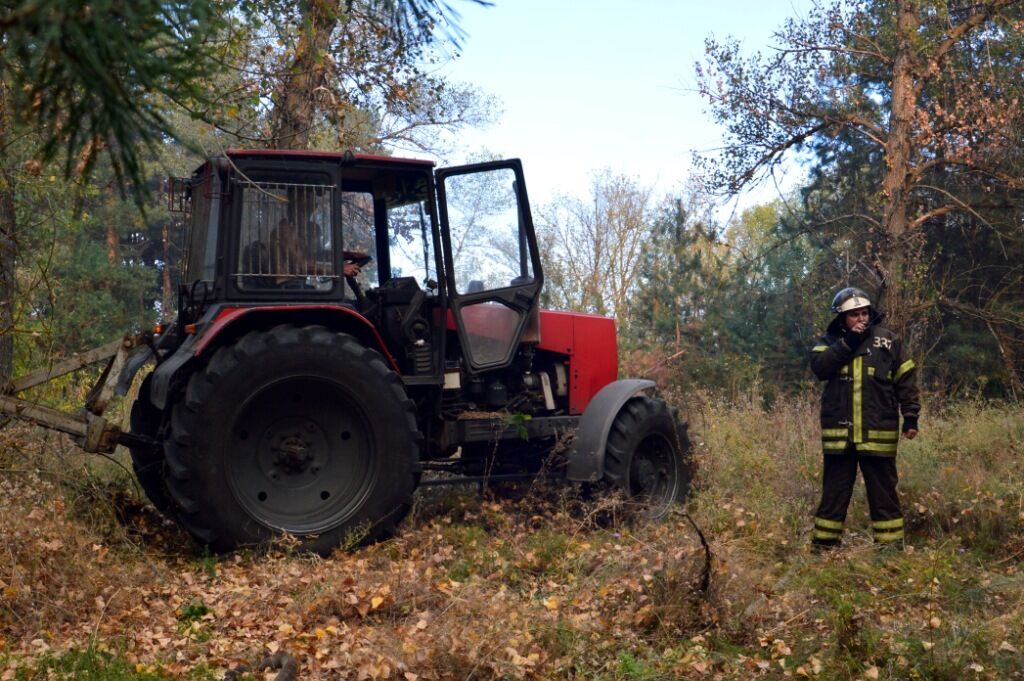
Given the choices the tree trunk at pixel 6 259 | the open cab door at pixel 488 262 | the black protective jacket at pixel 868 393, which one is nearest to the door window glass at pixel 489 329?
the open cab door at pixel 488 262

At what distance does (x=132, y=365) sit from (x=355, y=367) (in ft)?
5.22

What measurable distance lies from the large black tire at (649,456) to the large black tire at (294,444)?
172cm

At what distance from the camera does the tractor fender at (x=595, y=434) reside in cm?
777

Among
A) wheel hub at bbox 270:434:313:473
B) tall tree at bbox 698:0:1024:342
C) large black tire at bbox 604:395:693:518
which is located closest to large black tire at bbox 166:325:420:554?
wheel hub at bbox 270:434:313:473

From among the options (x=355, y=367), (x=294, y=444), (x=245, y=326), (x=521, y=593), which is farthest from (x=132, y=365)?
(x=521, y=593)

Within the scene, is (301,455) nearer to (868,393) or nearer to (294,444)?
(294,444)

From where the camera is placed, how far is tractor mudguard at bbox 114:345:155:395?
6.95 metres

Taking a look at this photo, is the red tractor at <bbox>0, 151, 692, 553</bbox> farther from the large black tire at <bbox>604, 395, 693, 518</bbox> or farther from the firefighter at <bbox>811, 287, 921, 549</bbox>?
the firefighter at <bbox>811, 287, 921, 549</bbox>

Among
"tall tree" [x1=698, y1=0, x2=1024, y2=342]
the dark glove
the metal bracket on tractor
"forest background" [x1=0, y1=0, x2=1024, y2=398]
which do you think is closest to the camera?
"forest background" [x1=0, y1=0, x2=1024, y2=398]

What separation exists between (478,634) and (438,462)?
3.87m

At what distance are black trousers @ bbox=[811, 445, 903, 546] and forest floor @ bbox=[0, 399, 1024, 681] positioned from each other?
17 cm

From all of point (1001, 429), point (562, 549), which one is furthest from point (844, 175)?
point (562, 549)

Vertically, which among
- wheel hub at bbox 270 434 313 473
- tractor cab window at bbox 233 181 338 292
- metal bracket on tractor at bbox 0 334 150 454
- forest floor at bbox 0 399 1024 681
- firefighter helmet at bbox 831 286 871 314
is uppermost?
tractor cab window at bbox 233 181 338 292

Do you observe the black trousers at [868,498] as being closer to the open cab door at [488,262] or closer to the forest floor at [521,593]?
the forest floor at [521,593]
